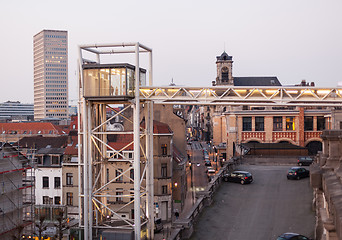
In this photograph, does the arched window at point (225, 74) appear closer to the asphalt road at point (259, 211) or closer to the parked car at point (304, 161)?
the parked car at point (304, 161)

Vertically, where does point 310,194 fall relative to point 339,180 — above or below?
below

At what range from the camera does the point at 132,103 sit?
73.8 feet

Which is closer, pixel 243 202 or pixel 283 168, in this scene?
pixel 243 202

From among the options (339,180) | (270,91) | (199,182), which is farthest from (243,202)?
(199,182)

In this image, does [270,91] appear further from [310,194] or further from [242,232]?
[310,194]

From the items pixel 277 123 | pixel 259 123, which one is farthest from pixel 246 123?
pixel 277 123

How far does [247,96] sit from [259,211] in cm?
809

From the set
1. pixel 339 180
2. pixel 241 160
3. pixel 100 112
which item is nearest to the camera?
pixel 339 180

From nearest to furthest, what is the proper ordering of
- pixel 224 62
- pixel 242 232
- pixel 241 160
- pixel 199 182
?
pixel 242 232 < pixel 241 160 < pixel 199 182 < pixel 224 62

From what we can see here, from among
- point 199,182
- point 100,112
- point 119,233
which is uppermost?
point 100,112

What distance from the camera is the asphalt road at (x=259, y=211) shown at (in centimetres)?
2183

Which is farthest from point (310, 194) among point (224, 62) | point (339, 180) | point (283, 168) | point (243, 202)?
point (224, 62)

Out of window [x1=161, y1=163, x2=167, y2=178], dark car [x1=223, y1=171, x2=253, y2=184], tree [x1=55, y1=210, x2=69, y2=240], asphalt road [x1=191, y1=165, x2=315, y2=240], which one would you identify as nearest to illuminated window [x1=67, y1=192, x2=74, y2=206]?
tree [x1=55, y1=210, x2=69, y2=240]

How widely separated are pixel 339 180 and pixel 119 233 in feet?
42.4
